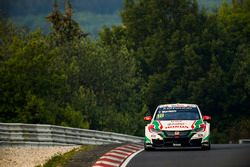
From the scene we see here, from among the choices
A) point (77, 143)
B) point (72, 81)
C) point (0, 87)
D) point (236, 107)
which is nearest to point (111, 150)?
point (77, 143)

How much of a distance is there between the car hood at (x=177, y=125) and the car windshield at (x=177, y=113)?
1.49 ft

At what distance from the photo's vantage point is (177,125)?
26.4 meters

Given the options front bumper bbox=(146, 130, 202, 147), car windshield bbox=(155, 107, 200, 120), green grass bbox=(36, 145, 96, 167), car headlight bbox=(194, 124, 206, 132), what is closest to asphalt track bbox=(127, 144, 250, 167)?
front bumper bbox=(146, 130, 202, 147)

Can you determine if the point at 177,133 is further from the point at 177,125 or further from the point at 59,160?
the point at 59,160

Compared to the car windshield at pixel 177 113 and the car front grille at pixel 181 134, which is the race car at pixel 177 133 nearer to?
the car front grille at pixel 181 134

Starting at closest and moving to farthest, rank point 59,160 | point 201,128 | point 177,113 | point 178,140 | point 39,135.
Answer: point 59,160 → point 178,140 → point 201,128 → point 177,113 → point 39,135

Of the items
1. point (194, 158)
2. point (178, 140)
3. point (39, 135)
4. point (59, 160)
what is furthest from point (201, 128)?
point (39, 135)

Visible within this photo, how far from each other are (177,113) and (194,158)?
16.0ft

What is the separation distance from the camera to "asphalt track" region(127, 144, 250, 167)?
822 inches

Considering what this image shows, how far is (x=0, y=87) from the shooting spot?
201ft

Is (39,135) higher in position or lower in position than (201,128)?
lower

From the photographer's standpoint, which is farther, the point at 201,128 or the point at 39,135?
the point at 39,135

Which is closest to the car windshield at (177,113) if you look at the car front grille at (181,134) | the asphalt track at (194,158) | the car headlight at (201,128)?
the car headlight at (201,128)

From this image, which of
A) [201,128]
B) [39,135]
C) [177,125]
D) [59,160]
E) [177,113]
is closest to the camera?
[59,160]
